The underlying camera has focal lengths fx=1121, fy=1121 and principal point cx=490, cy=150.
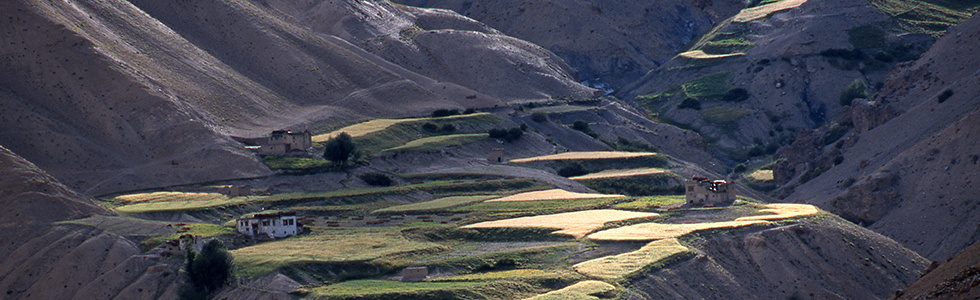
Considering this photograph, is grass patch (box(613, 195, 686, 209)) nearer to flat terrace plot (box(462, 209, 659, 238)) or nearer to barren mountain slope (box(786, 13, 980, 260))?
flat terrace plot (box(462, 209, 659, 238))

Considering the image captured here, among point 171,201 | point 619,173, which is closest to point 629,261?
point 171,201

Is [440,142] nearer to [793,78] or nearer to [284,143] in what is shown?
[284,143]

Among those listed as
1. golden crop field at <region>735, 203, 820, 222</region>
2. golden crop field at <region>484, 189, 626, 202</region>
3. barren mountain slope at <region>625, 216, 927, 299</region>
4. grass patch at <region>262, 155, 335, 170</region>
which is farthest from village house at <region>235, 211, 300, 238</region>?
golden crop field at <region>735, 203, 820, 222</region>

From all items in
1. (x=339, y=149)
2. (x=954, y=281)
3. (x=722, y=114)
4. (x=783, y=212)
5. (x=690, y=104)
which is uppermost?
(x=954, y=281)

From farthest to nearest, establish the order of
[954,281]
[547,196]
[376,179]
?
1. [376,179]
2. [547,196]
3. [954,281]

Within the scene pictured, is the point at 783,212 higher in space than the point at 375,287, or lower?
lower

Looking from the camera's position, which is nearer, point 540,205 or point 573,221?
point 573,221

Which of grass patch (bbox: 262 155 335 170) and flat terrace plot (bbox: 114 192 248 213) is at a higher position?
flat terrace plot (bbox: 114 192 248 213)
